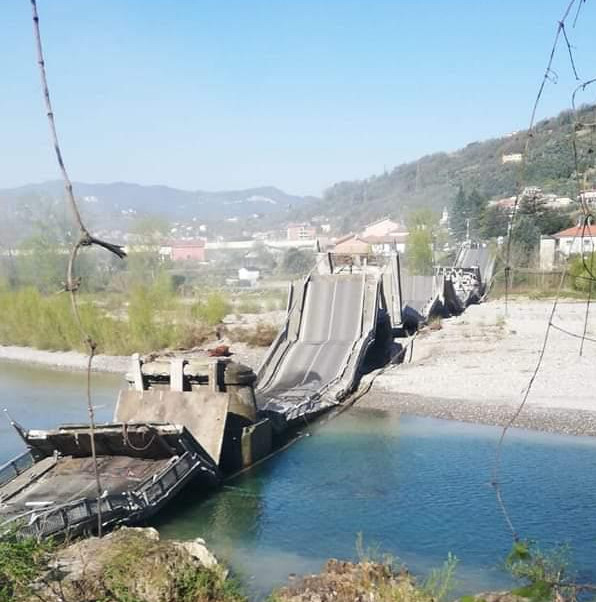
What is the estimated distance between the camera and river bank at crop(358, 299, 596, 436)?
26.2 metres

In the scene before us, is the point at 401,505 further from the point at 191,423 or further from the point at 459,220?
the point at 459,220

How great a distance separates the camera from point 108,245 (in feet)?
12.4

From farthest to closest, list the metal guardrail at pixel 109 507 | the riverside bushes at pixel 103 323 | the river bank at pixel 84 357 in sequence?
the riverside bushes at pixel 103 323, the river bank at pixel 84 357, the metal guardrail at pixel 109 507

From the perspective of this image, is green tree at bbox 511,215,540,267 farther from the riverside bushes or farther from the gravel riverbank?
the gravel riverbank

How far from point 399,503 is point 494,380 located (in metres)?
14.1

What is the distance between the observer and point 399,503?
1753cm

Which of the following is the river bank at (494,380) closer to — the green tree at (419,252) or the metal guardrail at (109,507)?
A: the metal guardrail at (109,507)

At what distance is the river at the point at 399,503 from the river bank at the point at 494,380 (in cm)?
173

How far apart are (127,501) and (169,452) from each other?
259 centimetres

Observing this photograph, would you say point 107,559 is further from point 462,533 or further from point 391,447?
point 391,447

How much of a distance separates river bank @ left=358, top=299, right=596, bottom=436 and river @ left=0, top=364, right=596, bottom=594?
173cm

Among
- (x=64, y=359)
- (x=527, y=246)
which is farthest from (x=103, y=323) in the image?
(x=527, y=246)

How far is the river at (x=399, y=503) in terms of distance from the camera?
47.9 feet

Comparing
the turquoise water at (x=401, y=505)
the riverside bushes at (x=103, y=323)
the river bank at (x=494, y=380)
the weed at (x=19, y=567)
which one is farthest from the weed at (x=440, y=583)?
the riverside bushes at (x=103, y=323)
